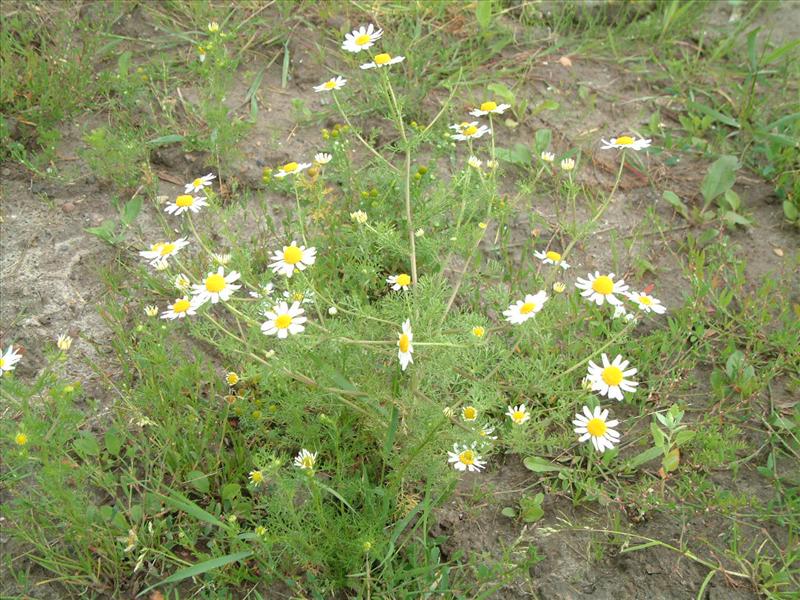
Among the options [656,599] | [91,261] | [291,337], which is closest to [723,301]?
[656,599]

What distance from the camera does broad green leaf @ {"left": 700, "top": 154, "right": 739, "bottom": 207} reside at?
2.96m

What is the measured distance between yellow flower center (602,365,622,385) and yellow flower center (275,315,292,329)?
825mm

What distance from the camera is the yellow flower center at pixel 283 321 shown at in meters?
1.76

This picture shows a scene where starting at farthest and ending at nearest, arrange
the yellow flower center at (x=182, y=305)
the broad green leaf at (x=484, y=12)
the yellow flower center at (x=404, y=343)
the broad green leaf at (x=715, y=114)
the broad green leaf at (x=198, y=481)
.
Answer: the broad green leaf at (x=484, y=12), the broad green leaf at (x=715, y=114), the broad green leaf at (x=198, y=481), the yellow flower center at (x=182, y=305), the yellow flower center at (x=404, y=343)

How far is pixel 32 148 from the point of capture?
3.07 metres

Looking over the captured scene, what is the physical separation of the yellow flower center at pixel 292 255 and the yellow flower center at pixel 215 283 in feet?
0.59

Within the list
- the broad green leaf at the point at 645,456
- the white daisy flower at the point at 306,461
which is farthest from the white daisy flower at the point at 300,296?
the broad green leaf at the point at 645,456

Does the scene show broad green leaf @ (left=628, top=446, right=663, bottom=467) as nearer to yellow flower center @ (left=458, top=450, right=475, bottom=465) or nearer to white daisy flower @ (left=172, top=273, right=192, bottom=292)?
yellow flower center @ (left=458, top=450, right=475, bottom=465)

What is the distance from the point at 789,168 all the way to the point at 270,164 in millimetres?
2197

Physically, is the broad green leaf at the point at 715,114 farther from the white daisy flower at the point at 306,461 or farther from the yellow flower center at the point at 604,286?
the white daisy flower at the point at 306,461

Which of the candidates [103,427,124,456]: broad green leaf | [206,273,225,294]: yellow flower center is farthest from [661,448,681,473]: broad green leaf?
[103,427,124,456]: broad green leaf

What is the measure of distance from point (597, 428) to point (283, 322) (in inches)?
34.8

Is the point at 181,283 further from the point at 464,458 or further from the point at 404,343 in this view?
the point at 464,458

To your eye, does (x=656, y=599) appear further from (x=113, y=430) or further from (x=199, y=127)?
(x=199, y=127)
